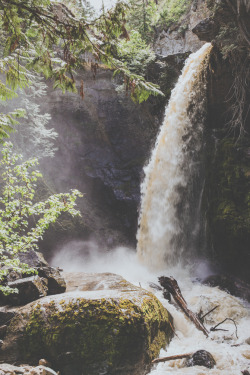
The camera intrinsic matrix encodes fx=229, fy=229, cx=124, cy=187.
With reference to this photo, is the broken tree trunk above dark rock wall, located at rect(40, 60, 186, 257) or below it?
below

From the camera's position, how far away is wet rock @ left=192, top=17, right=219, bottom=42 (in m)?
7.44

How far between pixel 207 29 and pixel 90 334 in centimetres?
911

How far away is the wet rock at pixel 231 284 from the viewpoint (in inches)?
279

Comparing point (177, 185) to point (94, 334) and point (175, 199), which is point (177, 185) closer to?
point (175, 199)

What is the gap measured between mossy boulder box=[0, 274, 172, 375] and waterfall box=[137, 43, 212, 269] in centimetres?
681

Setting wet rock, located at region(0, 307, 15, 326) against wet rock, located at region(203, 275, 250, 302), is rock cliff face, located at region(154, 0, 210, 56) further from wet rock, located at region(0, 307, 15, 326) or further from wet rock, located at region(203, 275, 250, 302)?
wet rock, located at region(0, 307, 15, 326)

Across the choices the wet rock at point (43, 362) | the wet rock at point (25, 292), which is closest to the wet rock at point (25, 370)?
the wet rock at point (43, 362)

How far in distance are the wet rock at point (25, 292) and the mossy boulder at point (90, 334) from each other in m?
0.93

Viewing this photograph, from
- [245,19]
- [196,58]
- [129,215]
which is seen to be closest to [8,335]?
[245,19]

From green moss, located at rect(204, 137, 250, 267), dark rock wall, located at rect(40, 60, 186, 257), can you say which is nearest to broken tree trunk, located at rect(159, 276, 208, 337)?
green moss, located at rect(204, 137, 250, 267)

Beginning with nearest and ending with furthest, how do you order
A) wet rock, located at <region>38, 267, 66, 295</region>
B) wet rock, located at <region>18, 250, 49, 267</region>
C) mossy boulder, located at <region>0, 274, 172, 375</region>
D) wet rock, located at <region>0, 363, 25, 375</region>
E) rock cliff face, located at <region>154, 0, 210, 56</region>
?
wet rock, located at <region>0, 363, 25, 375</region> → mossy boulder, located at <region>0, 274, 172, 375</region> → wet rock, located at <region>38, 267, 66, 295</region> → wet rock, located at <region>18, 250, 49, 267</region> → rock cliff face, located at <region>154, 0, 210, 56</region>

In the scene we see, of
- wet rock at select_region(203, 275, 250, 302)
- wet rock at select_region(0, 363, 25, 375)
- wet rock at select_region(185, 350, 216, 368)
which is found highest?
wet rock at select_region(0, 363, 25, 375)

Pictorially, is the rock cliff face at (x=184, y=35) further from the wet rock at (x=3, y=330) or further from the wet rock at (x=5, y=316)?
the wet rock at (x=3, y=330)

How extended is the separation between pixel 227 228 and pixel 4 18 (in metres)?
7.93
